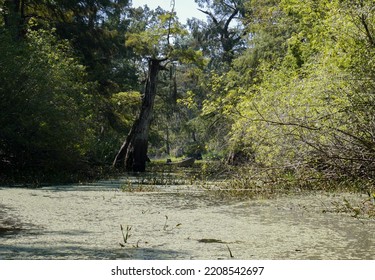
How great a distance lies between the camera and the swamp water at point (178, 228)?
4363 millimetres

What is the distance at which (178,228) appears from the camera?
220 inches

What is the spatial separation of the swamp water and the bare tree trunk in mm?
8876

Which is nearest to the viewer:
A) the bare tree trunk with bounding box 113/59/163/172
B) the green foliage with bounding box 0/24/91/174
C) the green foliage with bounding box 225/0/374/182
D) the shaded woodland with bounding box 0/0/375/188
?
the green foliage with bounding box 225/0/374/182

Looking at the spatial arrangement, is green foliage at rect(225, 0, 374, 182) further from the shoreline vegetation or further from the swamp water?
the swamp water

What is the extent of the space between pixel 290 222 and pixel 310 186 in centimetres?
289

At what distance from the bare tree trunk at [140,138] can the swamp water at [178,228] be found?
8.88 metres

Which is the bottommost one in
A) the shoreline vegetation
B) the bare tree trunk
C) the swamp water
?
the swamp water

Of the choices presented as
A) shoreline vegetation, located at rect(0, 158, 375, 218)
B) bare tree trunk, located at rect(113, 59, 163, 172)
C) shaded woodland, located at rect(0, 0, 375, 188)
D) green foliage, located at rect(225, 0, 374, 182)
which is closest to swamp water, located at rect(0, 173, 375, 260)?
shoreline vegetation, located at rect(0, 158, 375, 218)

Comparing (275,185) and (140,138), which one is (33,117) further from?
(140,138)

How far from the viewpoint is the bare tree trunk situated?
57.5ft

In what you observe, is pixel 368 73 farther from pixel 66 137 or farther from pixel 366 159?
pixel 66 137

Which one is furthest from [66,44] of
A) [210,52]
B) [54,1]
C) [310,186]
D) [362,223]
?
[210,52]

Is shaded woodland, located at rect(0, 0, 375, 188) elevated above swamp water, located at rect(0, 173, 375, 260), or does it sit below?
above

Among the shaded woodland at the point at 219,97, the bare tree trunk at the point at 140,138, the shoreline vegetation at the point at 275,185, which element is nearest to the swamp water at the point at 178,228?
the shoreline vegetation at the point at 275,185
